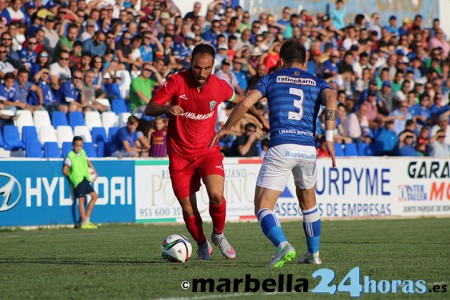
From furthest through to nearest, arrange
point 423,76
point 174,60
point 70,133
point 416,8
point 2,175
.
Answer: point 416,8
point 423,76
point 174,60
point 70,133
point 2,175

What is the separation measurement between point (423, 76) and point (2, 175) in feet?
52.2

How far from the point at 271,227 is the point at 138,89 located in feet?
43.3

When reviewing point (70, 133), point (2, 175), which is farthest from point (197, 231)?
point (70, 133)

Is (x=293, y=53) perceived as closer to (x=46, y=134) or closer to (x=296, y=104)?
(x=296, y=104)

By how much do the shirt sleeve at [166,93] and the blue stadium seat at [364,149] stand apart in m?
14.8

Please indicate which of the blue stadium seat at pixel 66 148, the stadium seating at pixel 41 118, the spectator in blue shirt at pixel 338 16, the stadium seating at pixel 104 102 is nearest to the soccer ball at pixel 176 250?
the blue stadium seat at pixel 66 148

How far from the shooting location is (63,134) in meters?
20.4

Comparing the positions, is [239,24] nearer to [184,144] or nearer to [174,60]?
[174,60]

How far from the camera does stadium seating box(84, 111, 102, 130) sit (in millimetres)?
21031

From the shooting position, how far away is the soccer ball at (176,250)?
10273 millimetres

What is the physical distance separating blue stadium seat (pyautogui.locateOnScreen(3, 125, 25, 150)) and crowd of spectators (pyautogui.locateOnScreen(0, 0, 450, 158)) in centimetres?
32

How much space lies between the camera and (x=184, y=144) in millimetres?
10680

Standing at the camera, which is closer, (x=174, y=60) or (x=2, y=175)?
(x=2, y=175)

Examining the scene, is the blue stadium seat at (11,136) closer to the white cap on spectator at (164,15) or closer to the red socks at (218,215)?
the white cap on spectator at (164,15)
